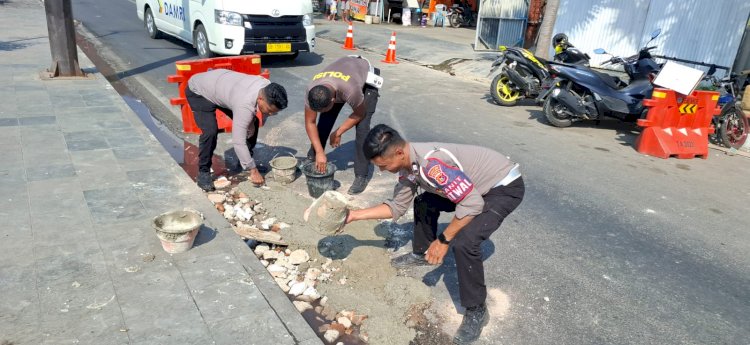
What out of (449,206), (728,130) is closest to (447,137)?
(449,206)

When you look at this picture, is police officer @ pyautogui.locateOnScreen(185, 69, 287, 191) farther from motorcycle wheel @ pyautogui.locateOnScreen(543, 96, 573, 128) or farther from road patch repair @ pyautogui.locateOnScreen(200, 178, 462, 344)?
motorcycle wheel @ pyautogui.locateOnScreen(543, 96, 573, 128)

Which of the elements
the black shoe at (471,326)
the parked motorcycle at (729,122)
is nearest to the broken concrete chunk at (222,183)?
the black shoe at (471,326)

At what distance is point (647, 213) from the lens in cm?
507

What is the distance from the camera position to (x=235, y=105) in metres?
4.55

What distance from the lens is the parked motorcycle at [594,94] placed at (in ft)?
25.6

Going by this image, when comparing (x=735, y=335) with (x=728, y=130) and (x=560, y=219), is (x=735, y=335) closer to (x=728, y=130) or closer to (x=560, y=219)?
(x=560, y=219)

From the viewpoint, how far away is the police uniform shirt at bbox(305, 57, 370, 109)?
4.64 metres

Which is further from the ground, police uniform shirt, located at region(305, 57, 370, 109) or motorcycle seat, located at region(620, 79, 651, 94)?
police uniform shirt, located at region(305, 57, 370, 109)

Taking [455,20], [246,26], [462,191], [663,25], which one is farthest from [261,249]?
[455,20]

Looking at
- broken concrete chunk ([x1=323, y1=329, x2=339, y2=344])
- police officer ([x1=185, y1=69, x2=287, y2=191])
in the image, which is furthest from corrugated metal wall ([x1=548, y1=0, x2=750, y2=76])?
broken concrete chunk ([x1=323, y1=329, x2=339, y2=344])

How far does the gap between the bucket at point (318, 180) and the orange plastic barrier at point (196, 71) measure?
6.70 ft

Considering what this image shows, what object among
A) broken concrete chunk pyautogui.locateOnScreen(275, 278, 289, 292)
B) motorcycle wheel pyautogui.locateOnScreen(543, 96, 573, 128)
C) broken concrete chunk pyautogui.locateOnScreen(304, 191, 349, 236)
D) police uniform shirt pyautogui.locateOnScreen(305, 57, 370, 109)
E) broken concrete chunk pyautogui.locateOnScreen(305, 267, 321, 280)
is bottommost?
broken concrete chunk pyautogui.locateOnScreen(275, 278, 289, 292)

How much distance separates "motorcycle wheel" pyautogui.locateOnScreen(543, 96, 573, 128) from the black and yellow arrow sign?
1594 millimetres

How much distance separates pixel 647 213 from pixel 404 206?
9.91 ft
